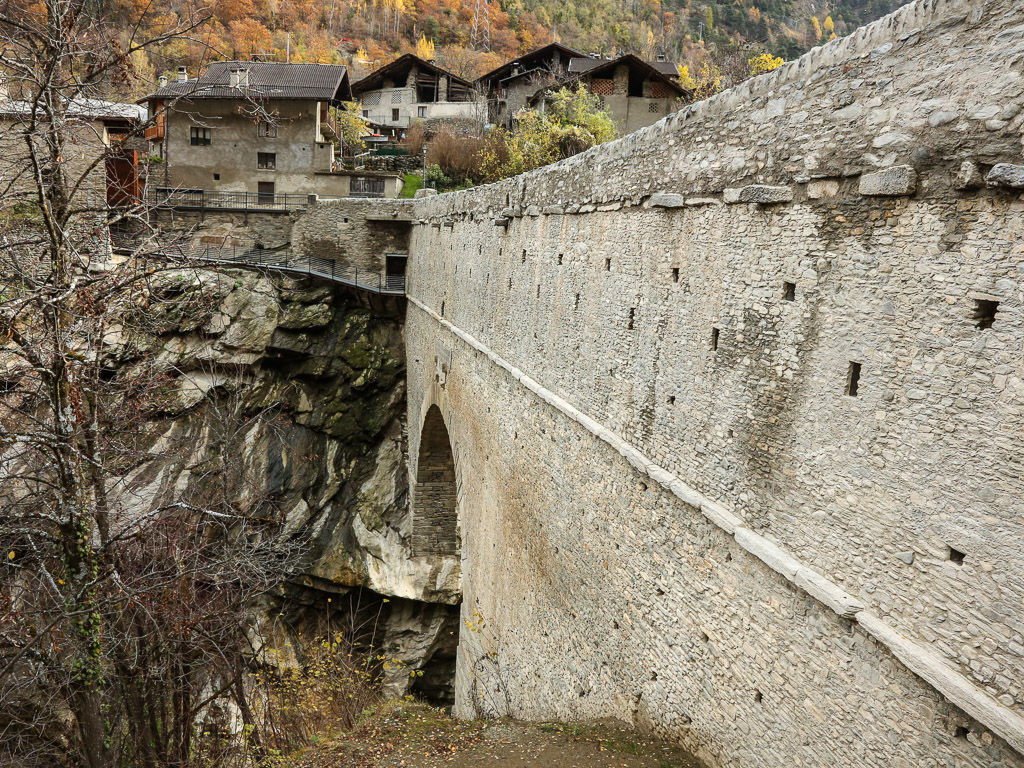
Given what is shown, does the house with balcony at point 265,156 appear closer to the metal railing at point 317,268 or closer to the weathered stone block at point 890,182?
the metal railing at point 317,268

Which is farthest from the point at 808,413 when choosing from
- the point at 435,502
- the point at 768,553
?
the point at 435,502

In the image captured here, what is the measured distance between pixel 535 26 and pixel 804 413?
7841cm

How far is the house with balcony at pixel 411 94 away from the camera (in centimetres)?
4481

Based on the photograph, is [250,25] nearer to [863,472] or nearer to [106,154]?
[106,154]

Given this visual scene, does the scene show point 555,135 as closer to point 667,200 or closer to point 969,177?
point 667,200

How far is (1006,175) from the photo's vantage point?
346 centimetres

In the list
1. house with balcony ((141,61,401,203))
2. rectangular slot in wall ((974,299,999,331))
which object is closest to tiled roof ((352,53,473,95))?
house with balcony ((141,61,401,203))

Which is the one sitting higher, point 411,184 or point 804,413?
point 411,184

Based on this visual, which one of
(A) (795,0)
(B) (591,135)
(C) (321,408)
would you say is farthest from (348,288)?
(A) (795,0)

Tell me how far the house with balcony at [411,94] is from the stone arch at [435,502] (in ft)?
101

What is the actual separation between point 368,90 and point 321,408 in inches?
1295

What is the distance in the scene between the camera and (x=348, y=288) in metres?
23.0

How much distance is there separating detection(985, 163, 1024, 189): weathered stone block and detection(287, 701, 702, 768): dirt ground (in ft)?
16.1

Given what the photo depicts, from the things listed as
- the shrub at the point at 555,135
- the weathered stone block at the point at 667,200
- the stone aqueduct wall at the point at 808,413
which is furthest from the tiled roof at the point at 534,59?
the weathered stone block at the point at 667,200
